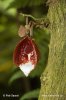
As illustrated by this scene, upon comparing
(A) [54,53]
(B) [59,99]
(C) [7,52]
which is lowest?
(C) [7,52]

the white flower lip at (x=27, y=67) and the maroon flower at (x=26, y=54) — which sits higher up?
the maroon flower at (x=26, y=54)

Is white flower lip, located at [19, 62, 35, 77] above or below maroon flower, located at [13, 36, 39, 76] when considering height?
below

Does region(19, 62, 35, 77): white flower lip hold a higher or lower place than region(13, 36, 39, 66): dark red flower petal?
lower

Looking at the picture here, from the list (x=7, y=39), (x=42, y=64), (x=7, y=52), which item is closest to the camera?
(x=42, y=64)

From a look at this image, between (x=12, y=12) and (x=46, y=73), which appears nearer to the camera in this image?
(x=46, y=73)

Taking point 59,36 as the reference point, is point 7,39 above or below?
below

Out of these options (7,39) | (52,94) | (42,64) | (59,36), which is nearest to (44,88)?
(52,94)

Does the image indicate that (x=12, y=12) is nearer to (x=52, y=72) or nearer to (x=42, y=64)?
(x=42, y=64)

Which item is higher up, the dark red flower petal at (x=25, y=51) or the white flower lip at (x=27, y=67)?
the dark red flower petal at (x=25, y=51)
